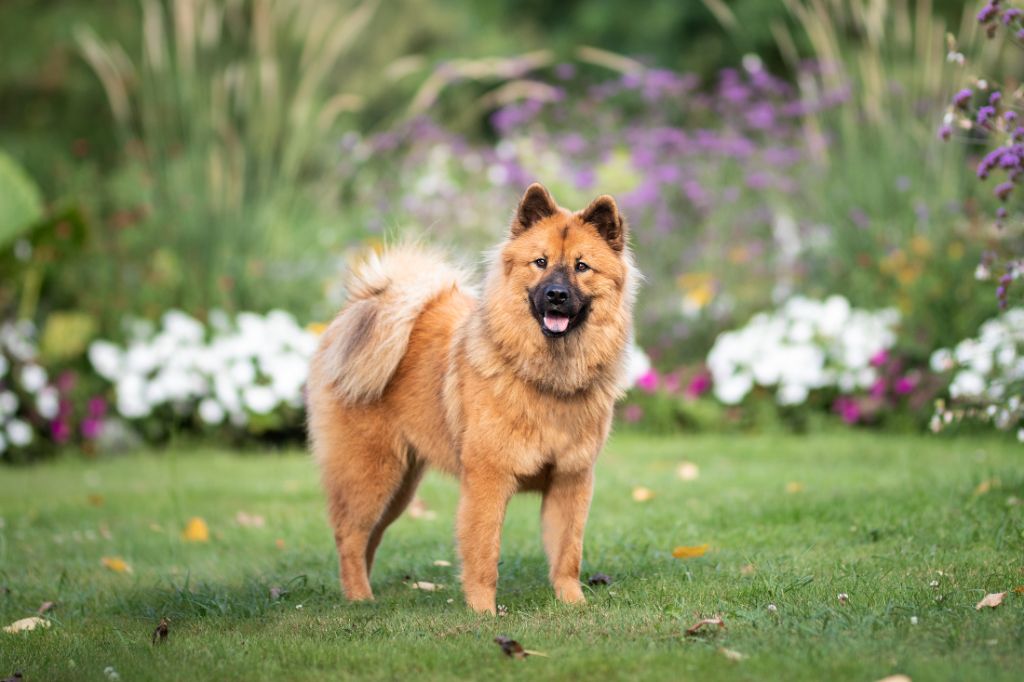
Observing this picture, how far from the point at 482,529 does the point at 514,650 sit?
2.56 ft

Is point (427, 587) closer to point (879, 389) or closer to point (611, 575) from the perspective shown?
point (611, 575)

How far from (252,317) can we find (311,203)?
5.98ft

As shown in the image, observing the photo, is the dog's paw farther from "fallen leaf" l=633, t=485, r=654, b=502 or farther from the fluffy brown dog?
"fallen leaf" l=633, t=485, r=654, b=502

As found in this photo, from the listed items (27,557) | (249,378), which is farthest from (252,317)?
(27,557)

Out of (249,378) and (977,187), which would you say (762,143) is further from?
(249,378)

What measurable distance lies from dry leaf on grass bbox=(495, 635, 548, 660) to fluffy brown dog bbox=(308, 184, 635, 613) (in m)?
0.64

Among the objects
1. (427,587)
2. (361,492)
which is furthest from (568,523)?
(361,492)

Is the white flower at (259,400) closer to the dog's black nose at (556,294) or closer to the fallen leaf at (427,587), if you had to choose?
the fallen leaf at (427,587)

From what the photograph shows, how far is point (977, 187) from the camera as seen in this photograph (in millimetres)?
9164

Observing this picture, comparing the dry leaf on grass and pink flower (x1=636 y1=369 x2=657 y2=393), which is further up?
pink flower (x1=636 y1=369 x2=657 y2=393)

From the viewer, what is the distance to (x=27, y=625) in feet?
15.0

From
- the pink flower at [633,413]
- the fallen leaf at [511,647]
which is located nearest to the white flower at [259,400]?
the pink flower at [633,413]

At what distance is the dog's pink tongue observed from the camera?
4.42 metres

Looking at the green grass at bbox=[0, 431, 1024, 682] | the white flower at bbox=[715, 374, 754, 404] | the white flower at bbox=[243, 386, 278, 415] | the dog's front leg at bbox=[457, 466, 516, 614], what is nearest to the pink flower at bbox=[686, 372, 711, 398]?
the white flower at bbox=[715, 374, 754, 404]
